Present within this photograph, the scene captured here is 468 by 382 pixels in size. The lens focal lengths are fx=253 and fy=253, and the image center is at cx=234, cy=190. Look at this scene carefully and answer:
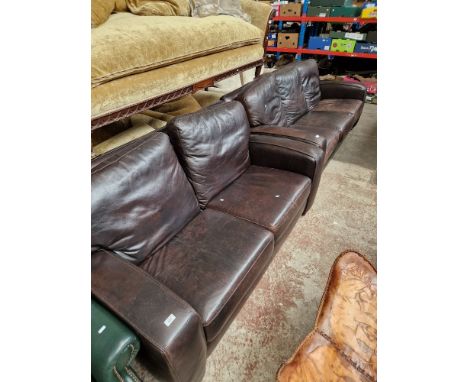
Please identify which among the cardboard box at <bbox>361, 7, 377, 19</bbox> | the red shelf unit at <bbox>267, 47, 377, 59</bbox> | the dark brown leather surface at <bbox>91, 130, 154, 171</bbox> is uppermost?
the cardboard box at <bbox>361, 7, 377, 19</bbox>

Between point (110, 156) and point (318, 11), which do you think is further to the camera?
point (318, 11)

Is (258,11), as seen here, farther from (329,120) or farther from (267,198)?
(267,198)

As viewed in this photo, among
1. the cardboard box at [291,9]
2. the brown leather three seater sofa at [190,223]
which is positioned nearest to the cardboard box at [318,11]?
the cardboard box at [291,9]

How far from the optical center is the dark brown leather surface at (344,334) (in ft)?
2.46

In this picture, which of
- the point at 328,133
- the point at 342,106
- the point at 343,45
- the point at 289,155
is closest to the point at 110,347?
the point at 289,155

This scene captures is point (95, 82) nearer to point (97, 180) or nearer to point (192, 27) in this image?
point (97, 180)

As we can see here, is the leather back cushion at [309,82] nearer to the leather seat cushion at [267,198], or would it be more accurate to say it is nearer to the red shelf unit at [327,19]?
the leather seat cushion at [267,198]

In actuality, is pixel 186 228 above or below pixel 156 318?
below

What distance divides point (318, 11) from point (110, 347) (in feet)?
15.7

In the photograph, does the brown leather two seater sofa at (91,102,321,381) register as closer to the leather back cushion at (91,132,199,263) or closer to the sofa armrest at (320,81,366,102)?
the leather back cushion at (91,132,199,263)

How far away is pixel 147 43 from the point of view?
5.32 feet

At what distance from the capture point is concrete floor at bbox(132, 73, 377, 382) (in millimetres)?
1050

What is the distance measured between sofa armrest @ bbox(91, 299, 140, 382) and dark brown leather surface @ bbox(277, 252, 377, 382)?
0.43 meters

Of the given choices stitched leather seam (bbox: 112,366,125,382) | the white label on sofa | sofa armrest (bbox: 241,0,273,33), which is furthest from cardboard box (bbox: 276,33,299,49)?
stitched leather seam (bbox: 112,366,125,382)
